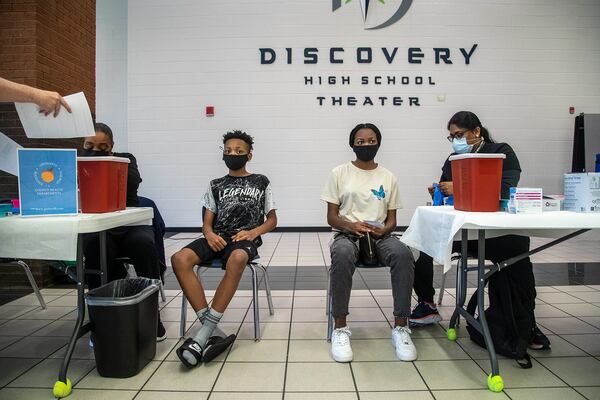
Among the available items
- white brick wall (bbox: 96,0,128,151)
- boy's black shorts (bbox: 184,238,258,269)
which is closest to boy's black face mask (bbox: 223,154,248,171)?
boy's black shorts (bbox: 184,238,258,269)

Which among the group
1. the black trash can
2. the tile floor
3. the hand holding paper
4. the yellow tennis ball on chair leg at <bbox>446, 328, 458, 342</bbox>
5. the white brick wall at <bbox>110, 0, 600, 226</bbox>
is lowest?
the tile floor

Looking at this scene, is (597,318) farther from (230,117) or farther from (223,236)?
(230,117)

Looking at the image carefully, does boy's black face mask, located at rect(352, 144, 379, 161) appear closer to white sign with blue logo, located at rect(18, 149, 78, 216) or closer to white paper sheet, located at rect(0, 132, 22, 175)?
white sign with blue logo, located at rect(18, 149, 78, 216)

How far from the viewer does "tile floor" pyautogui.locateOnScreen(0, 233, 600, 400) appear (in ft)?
5.14

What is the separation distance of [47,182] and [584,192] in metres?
2.19

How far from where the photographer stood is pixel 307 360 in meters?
1.83

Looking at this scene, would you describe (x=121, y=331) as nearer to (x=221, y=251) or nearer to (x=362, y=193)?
(x=221, y=251)

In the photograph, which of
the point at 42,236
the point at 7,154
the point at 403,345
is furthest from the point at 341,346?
the point at 7,154

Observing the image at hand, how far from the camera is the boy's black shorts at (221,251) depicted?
6.73ft

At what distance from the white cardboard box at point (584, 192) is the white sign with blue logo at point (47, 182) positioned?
6.85 feet

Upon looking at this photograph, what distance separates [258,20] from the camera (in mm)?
5613

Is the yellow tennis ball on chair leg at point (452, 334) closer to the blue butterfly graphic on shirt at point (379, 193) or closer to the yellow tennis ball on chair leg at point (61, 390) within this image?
the blue butterfly graphic on shirt at point (379, 193)

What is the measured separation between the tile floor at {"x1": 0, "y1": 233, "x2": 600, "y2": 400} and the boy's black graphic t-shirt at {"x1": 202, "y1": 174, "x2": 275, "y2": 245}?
0.60m

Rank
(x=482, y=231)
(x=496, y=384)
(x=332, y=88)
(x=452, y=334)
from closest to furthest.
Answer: (x=496, y=384) < (x=482, y=231) < (x=452, y=334) < (x=332, y=88)
